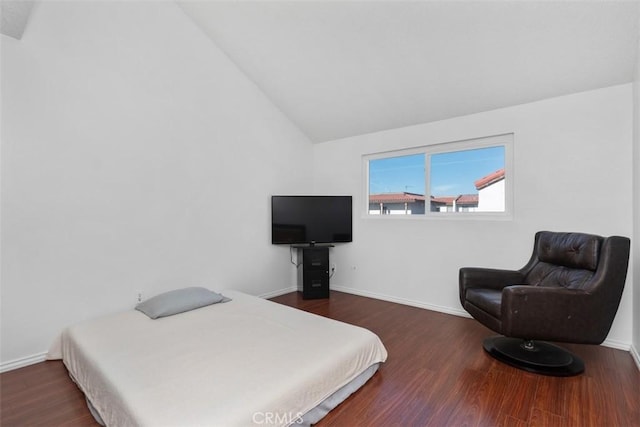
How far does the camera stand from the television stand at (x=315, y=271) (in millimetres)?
4227

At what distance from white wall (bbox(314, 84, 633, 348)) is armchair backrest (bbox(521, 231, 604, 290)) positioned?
0.27m

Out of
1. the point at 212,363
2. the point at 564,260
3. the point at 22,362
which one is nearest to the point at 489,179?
the point at 564,260

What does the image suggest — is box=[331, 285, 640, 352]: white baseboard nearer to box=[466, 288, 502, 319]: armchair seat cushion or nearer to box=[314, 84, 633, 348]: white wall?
box=[314, 84, 633, 348]: white wall

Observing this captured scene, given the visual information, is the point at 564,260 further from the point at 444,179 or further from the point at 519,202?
the point at 444,179

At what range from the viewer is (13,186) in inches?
92.9

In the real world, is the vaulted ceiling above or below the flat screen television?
above

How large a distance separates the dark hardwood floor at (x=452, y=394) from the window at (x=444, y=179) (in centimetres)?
161

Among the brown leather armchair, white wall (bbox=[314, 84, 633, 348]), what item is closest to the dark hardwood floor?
the brown leather armchair

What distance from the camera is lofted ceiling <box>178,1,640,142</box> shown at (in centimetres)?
240

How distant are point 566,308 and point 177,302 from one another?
3151 millimetres

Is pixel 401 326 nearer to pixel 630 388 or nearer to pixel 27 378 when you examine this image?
pixel 630 388

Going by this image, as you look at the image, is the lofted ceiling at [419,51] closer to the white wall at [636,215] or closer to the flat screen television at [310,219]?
the white wall at [636,215]

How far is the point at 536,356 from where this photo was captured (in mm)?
2422

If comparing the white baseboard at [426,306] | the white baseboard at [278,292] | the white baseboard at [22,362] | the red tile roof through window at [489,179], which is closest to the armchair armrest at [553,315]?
the white baseboard at [426,306]
